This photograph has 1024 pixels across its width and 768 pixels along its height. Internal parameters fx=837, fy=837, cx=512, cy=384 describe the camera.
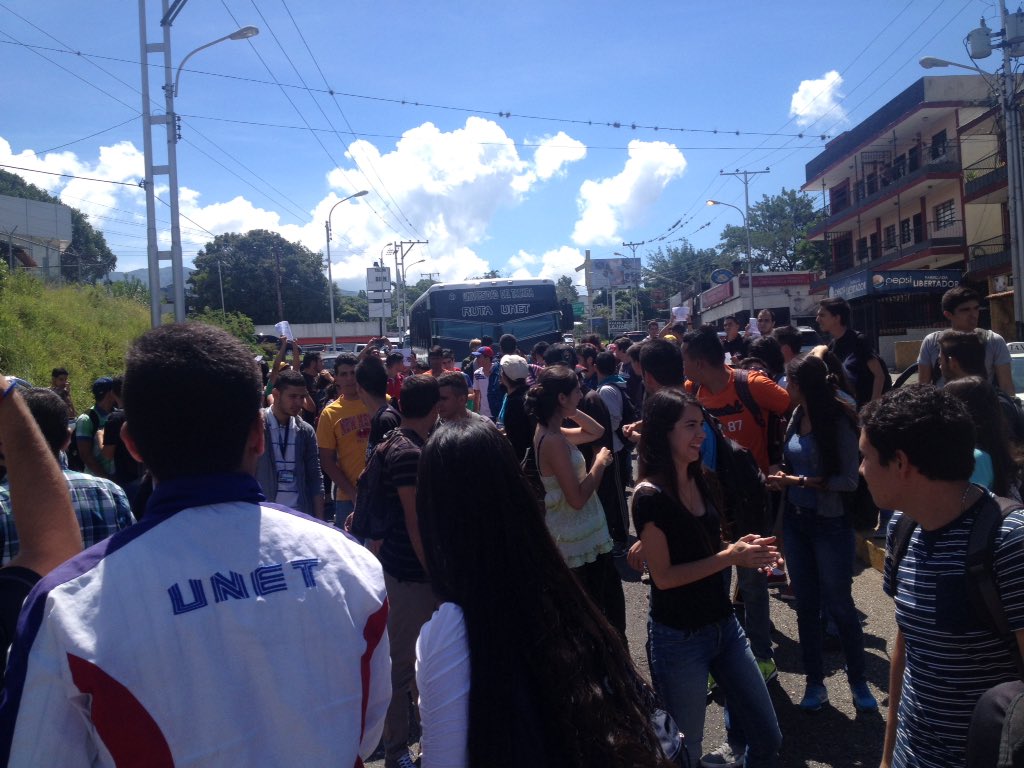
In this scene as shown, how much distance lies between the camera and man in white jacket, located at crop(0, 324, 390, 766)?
1.37 meters

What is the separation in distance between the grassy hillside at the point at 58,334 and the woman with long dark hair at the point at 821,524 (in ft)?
57.8

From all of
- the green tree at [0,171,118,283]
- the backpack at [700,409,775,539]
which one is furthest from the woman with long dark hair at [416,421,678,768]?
the green tree at [0,171,118,283]

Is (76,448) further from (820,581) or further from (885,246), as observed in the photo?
(885,246)

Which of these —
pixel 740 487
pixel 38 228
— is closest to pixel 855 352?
pixel 740 487

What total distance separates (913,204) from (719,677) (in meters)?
41.3

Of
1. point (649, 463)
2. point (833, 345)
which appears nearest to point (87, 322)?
point (833, 345)

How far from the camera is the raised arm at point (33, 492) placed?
1.87 meters

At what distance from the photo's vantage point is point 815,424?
4.73 m

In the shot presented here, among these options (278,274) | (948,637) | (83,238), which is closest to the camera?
(948,637)

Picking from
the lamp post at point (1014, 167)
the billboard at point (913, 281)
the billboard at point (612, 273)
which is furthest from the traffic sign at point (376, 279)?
the billboard at point (612, 273)

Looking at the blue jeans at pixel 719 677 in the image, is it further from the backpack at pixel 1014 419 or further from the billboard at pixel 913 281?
the billboard at pixel 913 281

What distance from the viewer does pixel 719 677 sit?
3.46 metres

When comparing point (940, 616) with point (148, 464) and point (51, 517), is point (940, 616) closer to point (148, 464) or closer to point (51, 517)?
point (148, 464)

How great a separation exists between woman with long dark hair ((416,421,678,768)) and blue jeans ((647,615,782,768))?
1.38m
